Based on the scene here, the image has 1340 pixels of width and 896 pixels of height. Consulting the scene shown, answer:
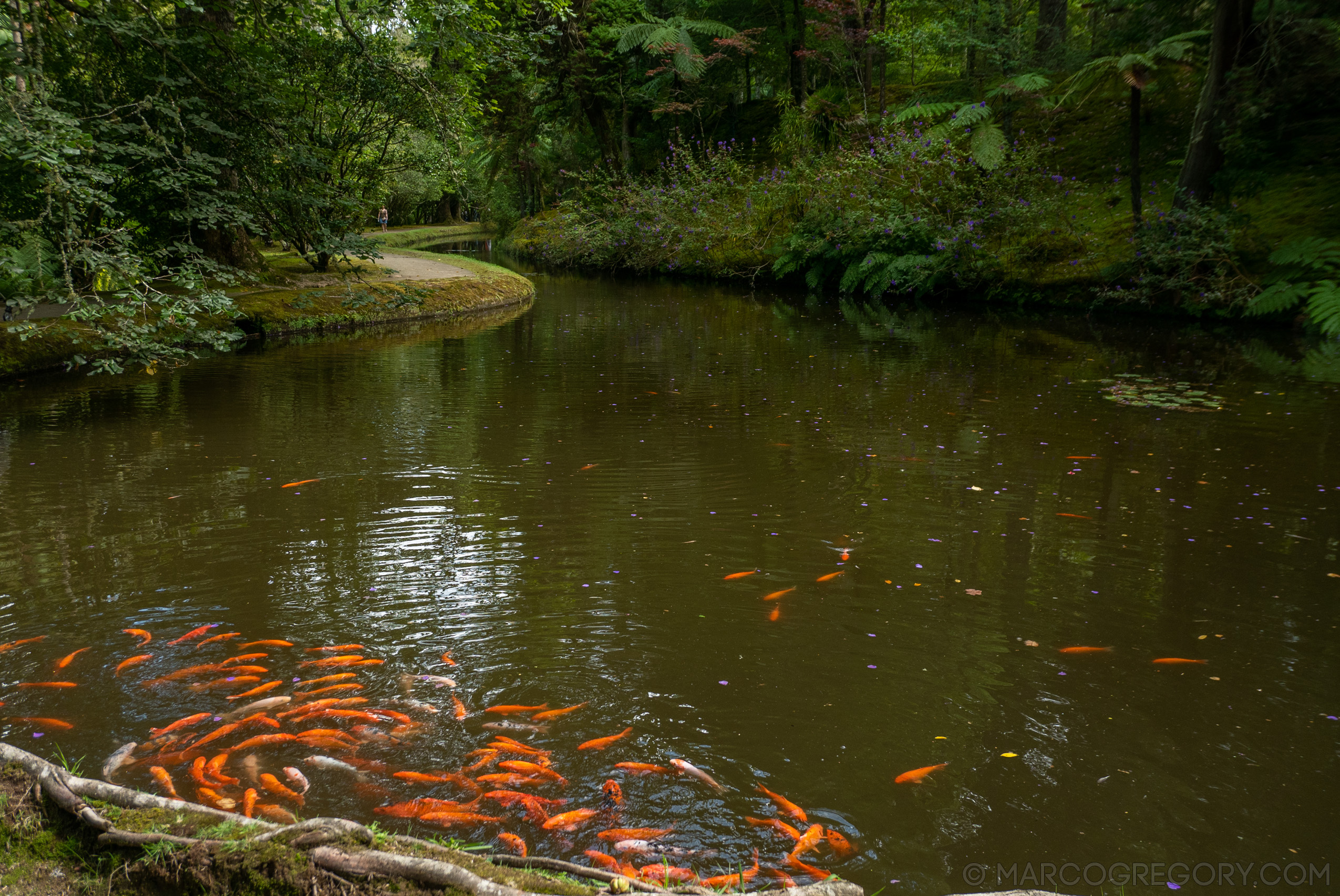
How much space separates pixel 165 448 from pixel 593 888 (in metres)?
6.52

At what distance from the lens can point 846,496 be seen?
566 cm

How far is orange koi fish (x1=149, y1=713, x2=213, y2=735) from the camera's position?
3029 mm

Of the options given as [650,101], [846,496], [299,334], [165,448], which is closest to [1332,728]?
[846,496]

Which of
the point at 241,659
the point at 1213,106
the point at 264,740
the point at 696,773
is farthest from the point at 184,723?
the point at 1213,106

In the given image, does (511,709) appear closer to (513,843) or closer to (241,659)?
(513,843)

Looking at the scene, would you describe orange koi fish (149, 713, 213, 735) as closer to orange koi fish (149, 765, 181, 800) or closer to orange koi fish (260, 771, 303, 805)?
orange koi fish (149, 765, 181, 800)

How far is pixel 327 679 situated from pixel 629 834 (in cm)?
156

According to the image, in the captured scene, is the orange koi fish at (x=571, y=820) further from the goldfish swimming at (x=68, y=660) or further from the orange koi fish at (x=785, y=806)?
the goldfish swimming at (x=68, y=660)

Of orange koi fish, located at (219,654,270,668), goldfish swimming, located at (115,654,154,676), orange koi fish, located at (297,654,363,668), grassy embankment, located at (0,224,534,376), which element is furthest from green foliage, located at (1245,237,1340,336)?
goldfish swimming, located at (115,654,154,676)

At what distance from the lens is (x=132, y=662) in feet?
11.6

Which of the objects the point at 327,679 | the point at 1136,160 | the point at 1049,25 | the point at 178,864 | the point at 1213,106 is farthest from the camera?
the point at 1049,25

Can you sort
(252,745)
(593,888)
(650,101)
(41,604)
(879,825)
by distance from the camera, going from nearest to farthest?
(593,888) → (879,825) → (252,745) → (41,604) → (650,101)

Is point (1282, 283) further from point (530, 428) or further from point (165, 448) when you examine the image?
point (165, 448)

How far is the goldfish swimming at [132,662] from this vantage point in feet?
11.4
